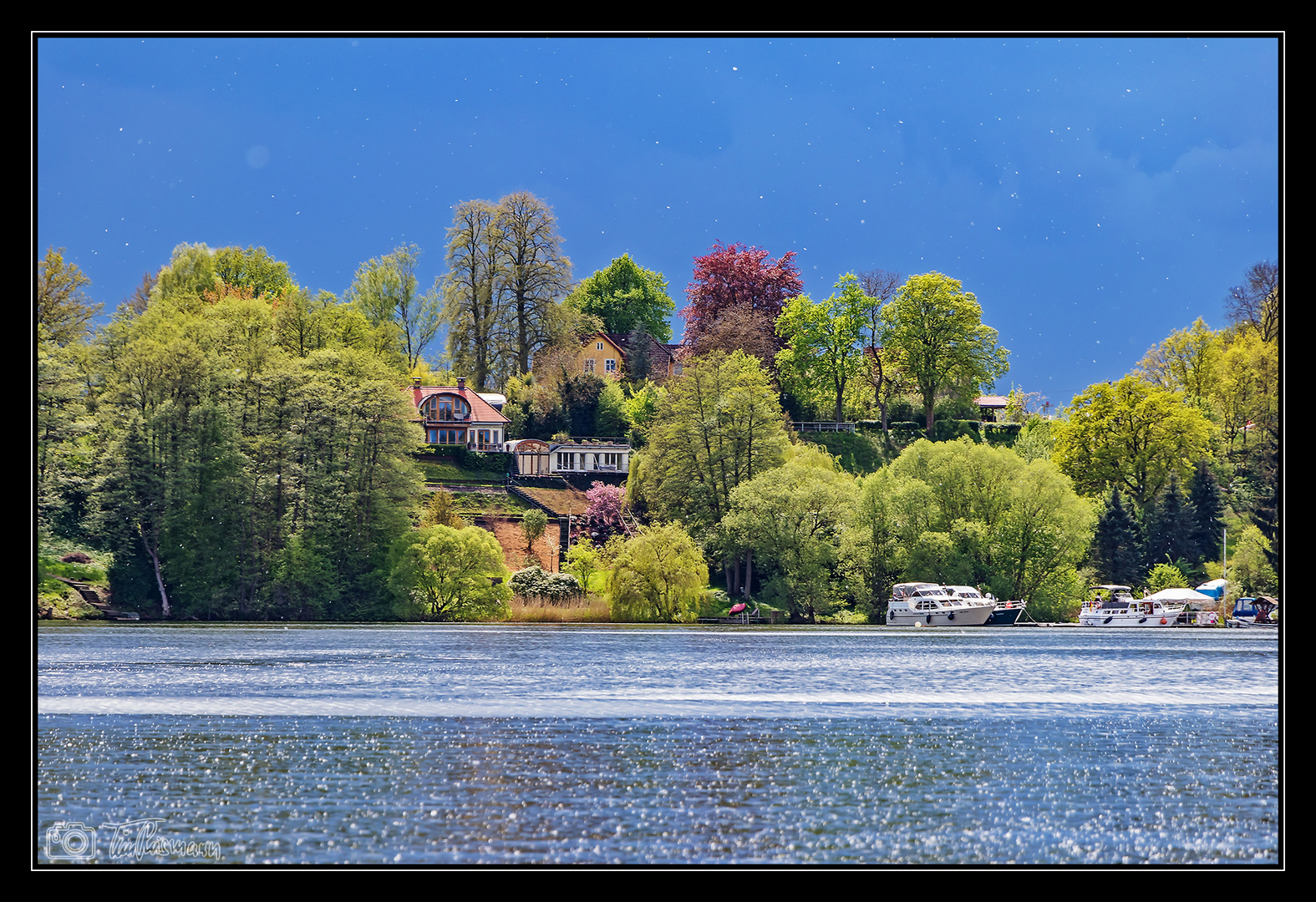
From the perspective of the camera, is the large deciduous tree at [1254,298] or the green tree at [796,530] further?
the large deciduous tree at [1254,298]

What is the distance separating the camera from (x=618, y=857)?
605 inches

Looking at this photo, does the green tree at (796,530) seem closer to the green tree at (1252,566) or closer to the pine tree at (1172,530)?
the pine tree at (1172,530)

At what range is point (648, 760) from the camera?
71.9 feet

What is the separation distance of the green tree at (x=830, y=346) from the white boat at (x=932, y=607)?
112 feet

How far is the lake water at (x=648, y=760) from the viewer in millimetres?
16219

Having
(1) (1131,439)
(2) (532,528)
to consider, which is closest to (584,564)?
(2) (532,528)

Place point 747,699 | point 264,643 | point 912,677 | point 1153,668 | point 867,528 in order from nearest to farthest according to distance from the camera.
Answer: point 747,699 → point 912,677 → point 1153,668 → point 264,643 → point 867,528

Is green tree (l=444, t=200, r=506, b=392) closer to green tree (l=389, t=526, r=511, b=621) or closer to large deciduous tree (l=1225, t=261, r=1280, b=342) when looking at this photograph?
green tree (l=389, t=526, r=511, b=621)

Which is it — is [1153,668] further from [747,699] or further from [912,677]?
[747,699]

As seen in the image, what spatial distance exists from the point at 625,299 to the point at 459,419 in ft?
119

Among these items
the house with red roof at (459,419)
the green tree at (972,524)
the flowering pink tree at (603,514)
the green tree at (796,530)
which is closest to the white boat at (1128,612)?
the green tree at (972,524)

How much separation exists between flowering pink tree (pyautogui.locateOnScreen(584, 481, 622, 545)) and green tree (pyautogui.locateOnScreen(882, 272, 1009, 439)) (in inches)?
1049

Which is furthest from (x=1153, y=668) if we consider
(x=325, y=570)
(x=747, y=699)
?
(x=325, y=570)
